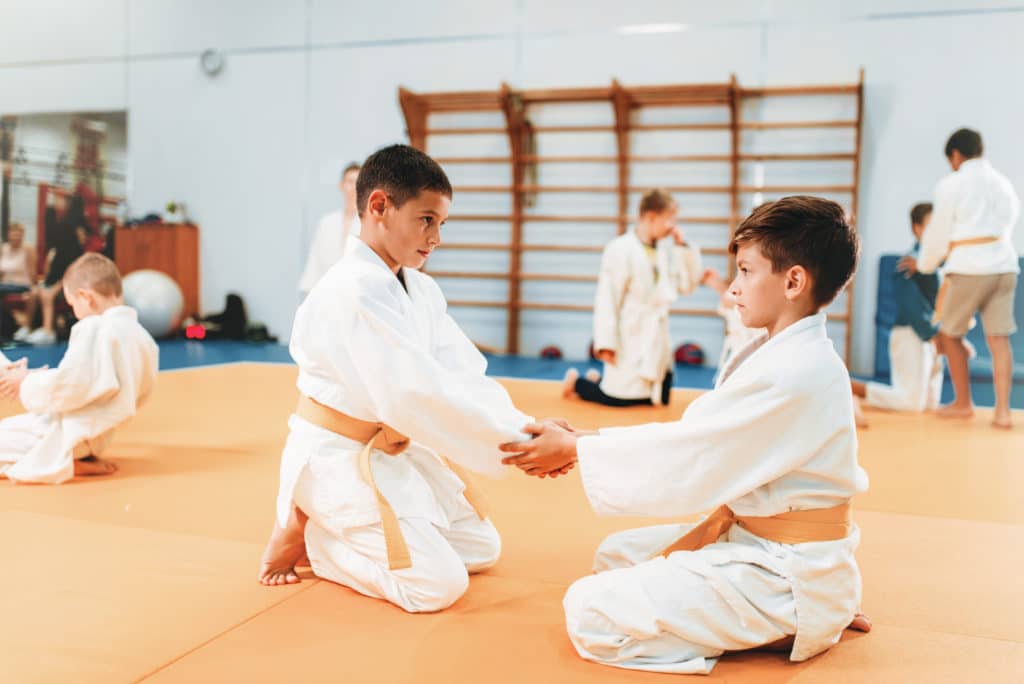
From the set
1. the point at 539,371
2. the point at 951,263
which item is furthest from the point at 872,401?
the point at 539,371

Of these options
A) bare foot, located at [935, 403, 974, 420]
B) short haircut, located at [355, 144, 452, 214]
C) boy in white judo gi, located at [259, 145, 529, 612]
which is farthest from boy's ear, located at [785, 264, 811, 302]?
bare foot, located at [935, 403, 974, 420]

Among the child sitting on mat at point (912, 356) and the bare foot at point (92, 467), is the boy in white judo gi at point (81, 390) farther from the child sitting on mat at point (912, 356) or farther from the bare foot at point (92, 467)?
the child sitting on mat at point (912, 356)

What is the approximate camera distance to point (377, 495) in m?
1.79

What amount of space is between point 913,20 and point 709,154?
176 centimetres

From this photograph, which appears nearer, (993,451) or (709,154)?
(993,451)

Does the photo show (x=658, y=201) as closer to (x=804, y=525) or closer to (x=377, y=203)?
(x=377, y=203)

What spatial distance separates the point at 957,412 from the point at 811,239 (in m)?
3.63

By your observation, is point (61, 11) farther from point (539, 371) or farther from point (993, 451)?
point (993, 451)

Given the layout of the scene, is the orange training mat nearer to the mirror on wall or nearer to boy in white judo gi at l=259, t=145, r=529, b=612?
boy in white judo gi at l=259, t=145, r=529, b=612

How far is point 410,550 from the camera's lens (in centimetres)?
176

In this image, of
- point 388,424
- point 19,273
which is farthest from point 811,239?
point 19,273

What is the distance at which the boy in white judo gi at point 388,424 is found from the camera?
1.75 meters

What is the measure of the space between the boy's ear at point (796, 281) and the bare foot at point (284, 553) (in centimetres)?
114

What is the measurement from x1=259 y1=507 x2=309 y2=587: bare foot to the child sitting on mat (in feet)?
12.1
